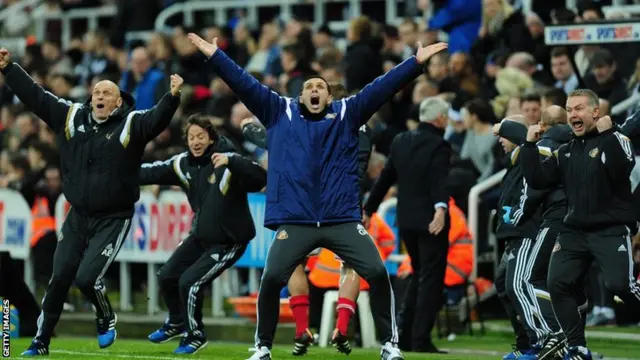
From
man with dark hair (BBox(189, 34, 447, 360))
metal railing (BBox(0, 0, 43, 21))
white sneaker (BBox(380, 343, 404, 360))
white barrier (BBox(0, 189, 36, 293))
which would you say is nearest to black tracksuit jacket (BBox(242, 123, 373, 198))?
man with dark hair (BBox(189, 34, 447, 360))

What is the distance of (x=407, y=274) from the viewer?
56.6 feet

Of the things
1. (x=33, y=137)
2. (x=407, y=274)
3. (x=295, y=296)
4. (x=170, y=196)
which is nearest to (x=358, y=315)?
(x=407, y=274)

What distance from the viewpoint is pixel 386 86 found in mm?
13203

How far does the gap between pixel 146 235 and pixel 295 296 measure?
17.8ft

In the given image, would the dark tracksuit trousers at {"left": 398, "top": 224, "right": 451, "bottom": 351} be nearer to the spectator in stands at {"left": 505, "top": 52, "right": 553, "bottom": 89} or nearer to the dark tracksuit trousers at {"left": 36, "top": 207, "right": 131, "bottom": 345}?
the dark tracksuit trousers at {"left": 36, "top": 207, "right": 131, "bottom": 345}

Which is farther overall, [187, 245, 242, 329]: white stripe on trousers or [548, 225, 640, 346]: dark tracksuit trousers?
[187, 245, 242, 329]: white stripe on trousers

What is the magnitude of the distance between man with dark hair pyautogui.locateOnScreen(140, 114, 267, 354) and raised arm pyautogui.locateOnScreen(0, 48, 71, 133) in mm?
1087

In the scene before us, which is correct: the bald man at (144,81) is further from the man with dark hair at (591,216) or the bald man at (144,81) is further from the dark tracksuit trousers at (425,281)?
the man with dark hair at (591,216)

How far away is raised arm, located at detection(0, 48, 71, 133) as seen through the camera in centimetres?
1476

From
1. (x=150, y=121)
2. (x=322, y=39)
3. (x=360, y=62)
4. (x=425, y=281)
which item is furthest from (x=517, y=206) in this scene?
(x=322, y=39)

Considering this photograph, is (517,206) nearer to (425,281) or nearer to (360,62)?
(425,281)

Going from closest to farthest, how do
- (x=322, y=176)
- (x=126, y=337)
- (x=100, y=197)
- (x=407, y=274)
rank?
1. (x=322, y=176)
2. (x=100, y=197)
3. (x=407, y=274)
4. (x=126, y=337)

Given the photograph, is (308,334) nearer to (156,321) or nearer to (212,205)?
(212,205)

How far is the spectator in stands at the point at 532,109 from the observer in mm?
16078
